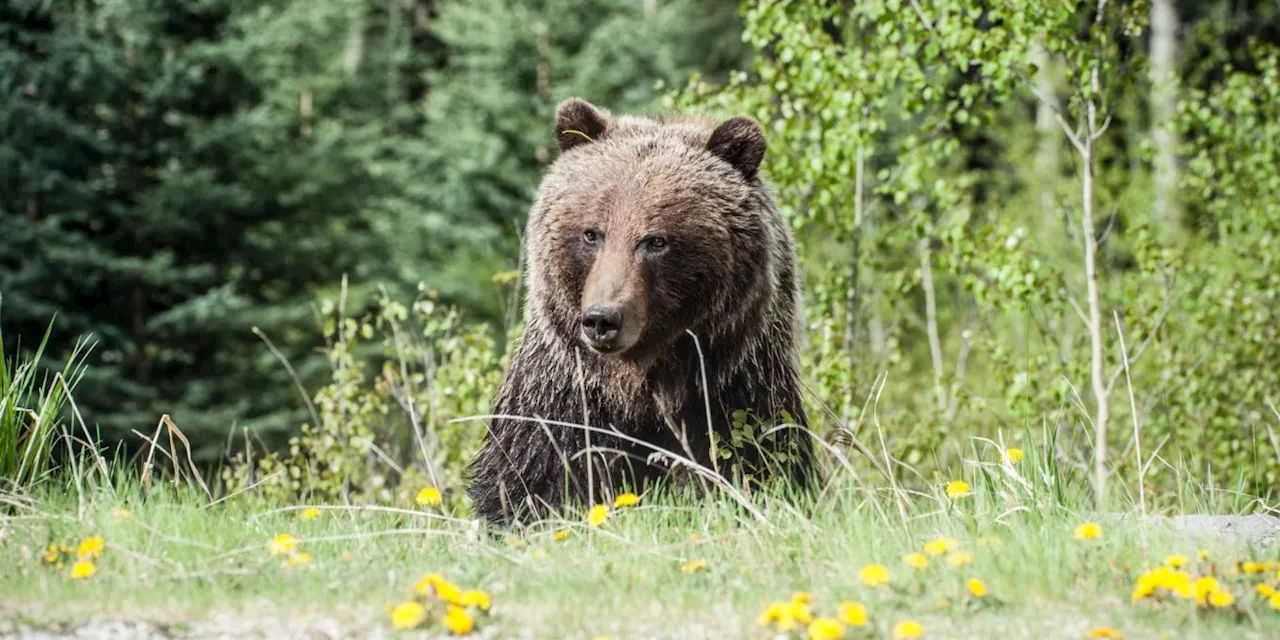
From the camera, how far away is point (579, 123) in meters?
5.17

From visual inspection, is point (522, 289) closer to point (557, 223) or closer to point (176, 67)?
point (176, 67)

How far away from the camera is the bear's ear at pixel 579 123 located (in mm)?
5137

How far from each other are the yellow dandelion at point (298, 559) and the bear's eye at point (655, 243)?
1776mm

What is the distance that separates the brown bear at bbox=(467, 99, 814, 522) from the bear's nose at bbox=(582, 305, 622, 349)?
130 mm

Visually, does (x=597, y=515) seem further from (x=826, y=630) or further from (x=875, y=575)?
(x=826, y=630)

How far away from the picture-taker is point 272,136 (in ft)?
56.0

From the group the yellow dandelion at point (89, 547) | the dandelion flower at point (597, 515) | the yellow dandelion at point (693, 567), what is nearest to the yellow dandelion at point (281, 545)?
the yellow dandelion at point (89, 547)

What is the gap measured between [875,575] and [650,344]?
1.77 meters

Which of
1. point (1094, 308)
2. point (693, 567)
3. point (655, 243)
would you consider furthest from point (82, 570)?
point (1094, 308)

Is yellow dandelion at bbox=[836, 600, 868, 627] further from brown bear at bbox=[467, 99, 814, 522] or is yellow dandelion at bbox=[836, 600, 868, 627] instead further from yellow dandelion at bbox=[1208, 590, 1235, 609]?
brown bear at bbox=[467, 99, 814, 522]

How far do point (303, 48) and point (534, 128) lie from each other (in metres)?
3.98

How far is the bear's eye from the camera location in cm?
466

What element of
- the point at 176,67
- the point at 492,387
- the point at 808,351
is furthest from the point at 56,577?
the point at 176,67

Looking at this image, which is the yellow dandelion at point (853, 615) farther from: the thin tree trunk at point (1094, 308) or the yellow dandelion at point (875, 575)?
the thin tree trunk at point (1094, 308)
